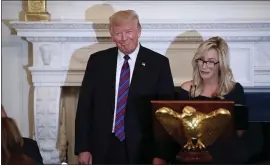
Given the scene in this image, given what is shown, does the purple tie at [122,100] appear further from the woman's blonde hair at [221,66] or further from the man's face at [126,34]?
the woman's blonde hair at [221,66]

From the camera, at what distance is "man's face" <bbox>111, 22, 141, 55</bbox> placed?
2.54 meters

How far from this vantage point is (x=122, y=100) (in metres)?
2.63

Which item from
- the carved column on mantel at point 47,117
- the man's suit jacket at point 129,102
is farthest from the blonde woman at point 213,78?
the carved column on mantel at point 47,117

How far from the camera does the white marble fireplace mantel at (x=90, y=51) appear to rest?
3443 mm

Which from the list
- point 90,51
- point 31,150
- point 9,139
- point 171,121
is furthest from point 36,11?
point 171,121

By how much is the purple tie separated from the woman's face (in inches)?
15.0

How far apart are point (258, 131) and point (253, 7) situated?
1.21 meters

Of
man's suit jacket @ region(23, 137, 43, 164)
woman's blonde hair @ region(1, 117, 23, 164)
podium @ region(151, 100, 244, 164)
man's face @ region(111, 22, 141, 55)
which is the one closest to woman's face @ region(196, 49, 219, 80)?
man's face @ region(111, 22, 141, 55)

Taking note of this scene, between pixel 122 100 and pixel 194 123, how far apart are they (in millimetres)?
783

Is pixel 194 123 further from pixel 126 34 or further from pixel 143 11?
pixel 143 11

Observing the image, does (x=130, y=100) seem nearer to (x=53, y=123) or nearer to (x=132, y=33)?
(x=132, y=33)

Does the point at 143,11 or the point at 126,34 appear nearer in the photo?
the point at 126,34

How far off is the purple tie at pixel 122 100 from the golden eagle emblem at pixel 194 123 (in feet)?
2.22

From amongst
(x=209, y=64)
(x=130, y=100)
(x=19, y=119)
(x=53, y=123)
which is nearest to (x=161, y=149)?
(x=130, y=100)
